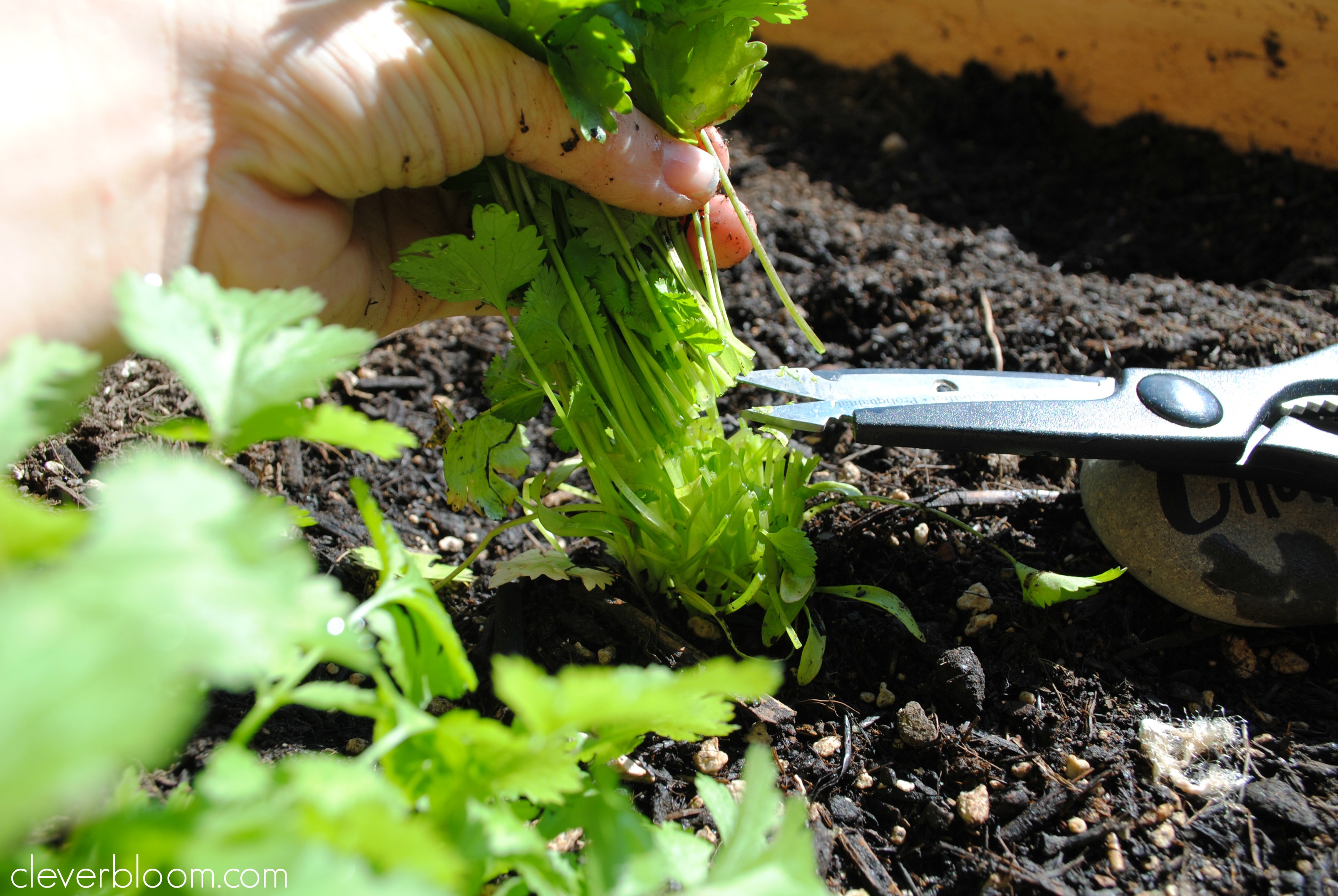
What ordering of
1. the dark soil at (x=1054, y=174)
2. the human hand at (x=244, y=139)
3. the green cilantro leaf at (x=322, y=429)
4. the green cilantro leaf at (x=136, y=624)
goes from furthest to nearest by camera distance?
the dark soil at (x=1054, y=174) < the human hand at (x=244, y=139) < the green cilantro leaf at (x=322, y=429) < the green cilantro leaf at (x=136, y=624)

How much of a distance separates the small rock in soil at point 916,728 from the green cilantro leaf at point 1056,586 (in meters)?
0.26

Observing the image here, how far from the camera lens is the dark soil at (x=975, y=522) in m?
1.15

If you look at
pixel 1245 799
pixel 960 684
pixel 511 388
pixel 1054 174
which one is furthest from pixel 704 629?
pixel 1054 174

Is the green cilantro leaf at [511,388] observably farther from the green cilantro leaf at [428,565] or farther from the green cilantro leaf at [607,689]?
the green cilantro leaf at [607,689]

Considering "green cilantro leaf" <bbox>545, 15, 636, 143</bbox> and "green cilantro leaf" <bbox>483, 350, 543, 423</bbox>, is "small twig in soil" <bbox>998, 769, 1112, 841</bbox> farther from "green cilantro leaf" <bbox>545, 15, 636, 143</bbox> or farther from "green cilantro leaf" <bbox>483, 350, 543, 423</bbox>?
"green cilantro leaf" <bbox>545, 15, 636, 143</bbox>

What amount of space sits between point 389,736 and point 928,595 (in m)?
1.04

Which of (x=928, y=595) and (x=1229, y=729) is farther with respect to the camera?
(x=928, y=595)

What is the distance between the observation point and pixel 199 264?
1.24 metres

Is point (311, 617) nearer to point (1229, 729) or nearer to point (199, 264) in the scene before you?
point (199, 264)

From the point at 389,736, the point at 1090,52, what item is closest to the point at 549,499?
the point at 389,736

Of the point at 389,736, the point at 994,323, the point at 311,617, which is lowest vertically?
the point at 994,323

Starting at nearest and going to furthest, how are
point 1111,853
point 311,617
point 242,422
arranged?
point 311,617
point 242,422
point 1111,853

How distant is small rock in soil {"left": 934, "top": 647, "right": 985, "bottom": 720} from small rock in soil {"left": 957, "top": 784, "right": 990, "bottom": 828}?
124 mm

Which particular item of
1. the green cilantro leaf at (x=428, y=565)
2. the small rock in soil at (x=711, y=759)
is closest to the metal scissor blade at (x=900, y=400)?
the small rock in soil at (x=711, y=759)
